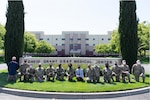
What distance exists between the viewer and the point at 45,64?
21.2m

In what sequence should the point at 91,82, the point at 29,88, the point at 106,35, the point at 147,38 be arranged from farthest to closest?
the point at 106,35, the point at 147,38, the point at 91,82, the point at 29,88

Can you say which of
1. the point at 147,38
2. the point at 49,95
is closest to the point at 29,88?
the point at 49,95

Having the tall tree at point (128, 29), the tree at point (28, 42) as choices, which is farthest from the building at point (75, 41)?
the tall tree at point (128, 29)

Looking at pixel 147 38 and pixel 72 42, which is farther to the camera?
pixel 72 42

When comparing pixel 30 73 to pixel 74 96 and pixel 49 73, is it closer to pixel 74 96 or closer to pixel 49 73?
pixel 49 73

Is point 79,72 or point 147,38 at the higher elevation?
point 147,38

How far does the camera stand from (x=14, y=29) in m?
22.5

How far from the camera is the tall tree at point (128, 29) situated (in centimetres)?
2183

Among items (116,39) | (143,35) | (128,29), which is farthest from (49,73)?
(143,35)

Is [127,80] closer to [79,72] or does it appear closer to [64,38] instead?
[79,72]

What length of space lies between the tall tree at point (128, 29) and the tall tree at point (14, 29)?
8125 millimetres

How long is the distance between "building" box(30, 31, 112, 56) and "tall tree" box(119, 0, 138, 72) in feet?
261

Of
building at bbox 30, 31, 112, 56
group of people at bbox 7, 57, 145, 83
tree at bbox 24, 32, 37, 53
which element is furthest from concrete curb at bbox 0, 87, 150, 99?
building at bbox 30, 31, 112, 56

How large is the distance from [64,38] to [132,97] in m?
91.3
